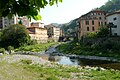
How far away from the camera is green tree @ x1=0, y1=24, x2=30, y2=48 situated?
82.6 metres

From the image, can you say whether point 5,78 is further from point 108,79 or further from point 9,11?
point 9,11

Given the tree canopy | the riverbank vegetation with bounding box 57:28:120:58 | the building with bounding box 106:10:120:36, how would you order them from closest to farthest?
the tree canopy < the riverbank vegetation with bounding box 57:28:120:58 < the building with bounding box 106:10:120:36

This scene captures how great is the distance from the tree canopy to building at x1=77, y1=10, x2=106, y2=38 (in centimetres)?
7318

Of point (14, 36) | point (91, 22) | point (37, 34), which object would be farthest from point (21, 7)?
point (37, 34)

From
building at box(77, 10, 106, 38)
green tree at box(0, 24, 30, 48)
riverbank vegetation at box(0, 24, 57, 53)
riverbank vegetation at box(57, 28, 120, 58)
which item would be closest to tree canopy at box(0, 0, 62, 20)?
riverbank vegetation at box(57, 28, 120, 58)

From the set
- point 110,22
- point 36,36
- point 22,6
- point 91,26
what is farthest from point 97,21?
point 22,6

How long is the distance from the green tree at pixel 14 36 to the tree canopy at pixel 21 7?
7901 centimetres

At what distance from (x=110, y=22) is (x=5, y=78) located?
42259mm

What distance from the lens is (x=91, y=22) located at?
255 feet

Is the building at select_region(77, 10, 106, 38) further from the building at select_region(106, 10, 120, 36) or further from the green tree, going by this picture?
the building at select_region(106, 10, 120, 36)

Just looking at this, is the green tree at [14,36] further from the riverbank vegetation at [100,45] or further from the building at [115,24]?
the building at [115,24]

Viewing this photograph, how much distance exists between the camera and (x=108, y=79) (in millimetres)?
22297

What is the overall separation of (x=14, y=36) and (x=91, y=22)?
73.5 ft

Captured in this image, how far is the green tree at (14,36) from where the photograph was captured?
82.6 metres
